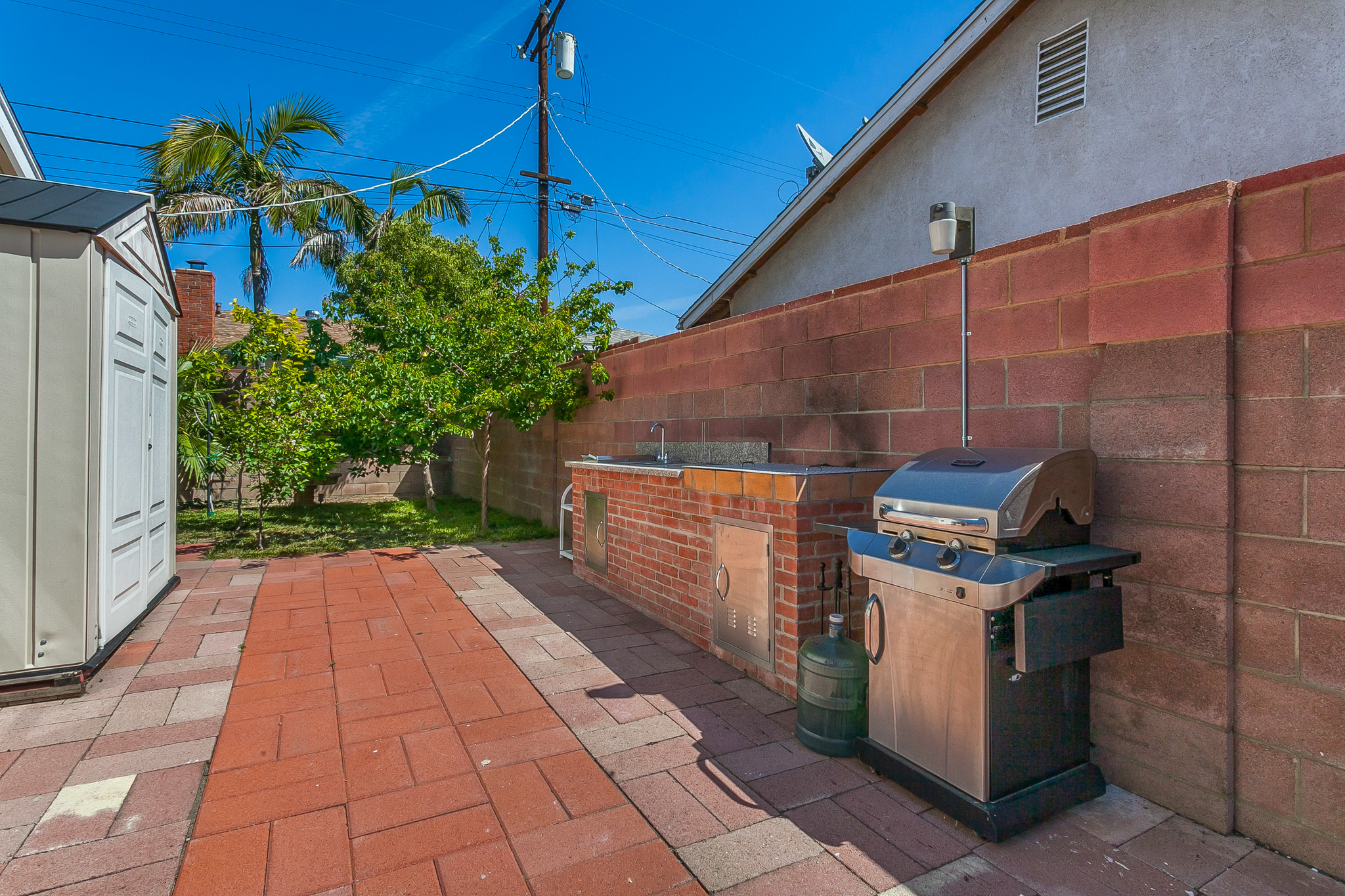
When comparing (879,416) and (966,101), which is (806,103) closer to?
(966,101)

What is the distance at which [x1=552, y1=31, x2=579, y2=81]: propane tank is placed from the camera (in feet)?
33.2

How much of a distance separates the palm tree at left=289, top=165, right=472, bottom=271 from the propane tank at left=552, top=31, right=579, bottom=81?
5.55 m

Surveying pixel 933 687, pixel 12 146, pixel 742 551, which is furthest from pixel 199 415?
pixel 933 687

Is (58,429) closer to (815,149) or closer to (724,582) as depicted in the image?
(724,582)

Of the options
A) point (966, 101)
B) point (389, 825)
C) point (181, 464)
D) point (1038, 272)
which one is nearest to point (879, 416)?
point (1038, 272)

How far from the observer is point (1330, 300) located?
6.43 feet

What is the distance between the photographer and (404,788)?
8.10ft

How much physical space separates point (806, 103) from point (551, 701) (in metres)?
12.3

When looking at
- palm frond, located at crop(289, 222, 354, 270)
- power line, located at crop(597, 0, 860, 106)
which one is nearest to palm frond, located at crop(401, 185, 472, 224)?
palm frond, located at crop(289, 222, 354, 270)

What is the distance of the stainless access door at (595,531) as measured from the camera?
5504mm

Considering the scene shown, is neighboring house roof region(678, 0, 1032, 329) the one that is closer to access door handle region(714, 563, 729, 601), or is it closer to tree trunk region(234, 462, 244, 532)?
access door handle region(714, 563, 729, 601)

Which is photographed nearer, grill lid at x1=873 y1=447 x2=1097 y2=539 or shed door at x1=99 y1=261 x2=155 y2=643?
grill lid at x1=873 y1=447 x2=1097 y2=539

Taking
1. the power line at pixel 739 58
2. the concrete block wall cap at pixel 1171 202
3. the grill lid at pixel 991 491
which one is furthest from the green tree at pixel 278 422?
the power line at pixel 739 58

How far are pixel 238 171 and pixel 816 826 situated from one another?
15.2 metres
